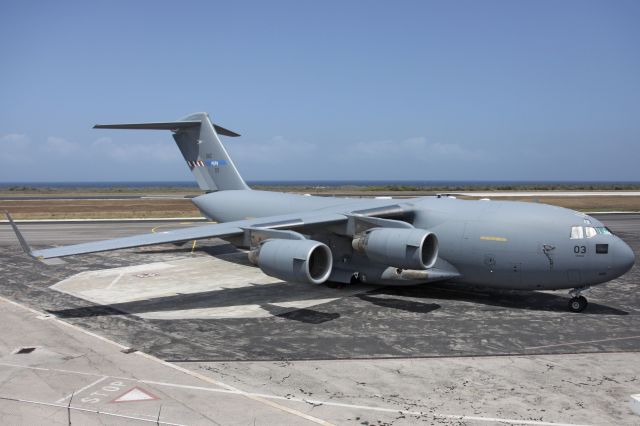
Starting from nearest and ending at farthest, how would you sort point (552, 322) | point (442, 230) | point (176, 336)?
point (176, 336) < point (552, 322) < point (442, 230)

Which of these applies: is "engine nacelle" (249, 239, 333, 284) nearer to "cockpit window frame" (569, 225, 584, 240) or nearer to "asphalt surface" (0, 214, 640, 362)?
"asphalt surface" (0, 214, 640, 362)

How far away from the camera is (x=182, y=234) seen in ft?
47.4

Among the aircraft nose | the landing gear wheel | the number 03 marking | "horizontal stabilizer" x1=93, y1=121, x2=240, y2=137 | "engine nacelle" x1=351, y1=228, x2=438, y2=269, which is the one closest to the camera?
the aircraft nose

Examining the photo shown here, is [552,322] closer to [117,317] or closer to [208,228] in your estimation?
[208,228]

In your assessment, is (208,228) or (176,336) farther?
(208,228)

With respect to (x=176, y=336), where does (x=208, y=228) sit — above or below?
above

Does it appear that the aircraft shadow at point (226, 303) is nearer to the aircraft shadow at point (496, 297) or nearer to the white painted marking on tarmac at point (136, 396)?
the aircraft shadow at point (496, 297)

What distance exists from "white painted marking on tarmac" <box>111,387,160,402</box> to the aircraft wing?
190 inches

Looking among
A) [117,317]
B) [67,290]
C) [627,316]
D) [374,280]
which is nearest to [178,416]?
[117,317]

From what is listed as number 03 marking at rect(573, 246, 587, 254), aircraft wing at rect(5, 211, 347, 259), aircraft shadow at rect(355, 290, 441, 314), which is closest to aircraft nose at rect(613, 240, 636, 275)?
number 03 marking at rect(573, 246, 587, 254)

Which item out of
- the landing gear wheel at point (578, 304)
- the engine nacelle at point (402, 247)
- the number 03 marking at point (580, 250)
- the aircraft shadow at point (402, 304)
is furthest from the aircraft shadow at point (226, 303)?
the number 03 marking at point (580, 250)

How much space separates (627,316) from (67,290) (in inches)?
682

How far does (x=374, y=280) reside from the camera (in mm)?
17078

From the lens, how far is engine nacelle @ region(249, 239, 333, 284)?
1339 cm
